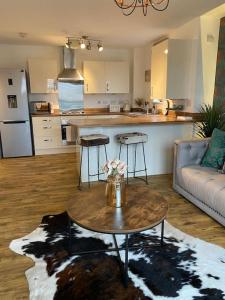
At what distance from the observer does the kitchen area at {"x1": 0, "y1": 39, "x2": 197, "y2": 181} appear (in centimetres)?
416

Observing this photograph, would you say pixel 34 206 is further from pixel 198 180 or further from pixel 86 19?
pixel 86 19

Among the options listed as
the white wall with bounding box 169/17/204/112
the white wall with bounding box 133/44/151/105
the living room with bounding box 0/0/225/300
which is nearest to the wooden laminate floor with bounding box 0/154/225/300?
the living room with bounding box 0/0/225/300

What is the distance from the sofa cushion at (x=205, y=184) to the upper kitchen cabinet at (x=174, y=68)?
5.98 ft

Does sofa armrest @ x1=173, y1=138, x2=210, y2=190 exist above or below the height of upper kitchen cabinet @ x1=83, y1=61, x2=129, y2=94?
below

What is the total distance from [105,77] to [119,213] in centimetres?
465

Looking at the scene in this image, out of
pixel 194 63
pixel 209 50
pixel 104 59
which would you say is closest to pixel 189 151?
pixel 194 63

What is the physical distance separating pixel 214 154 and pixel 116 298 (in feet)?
6.98

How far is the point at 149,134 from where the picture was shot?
402 centimetres

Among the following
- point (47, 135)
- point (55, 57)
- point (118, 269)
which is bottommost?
point (118, 269)

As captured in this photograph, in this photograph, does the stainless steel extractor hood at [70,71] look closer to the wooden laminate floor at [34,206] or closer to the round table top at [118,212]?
the wooden laminate floor at [34,206]

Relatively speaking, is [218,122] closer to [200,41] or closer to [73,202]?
[200,41]

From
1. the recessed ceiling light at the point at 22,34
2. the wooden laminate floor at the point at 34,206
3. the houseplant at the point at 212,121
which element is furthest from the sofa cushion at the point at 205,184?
the recessed ceiling light at the point at 22,34

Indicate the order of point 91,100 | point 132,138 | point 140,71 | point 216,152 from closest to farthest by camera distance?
point 216,152, point 132,138, point 140,71, point 91,100

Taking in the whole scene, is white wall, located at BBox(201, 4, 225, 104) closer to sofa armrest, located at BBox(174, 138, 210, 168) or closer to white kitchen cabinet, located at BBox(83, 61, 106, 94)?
sofa armrest, located at BBox(174, 138, 210, 168)
